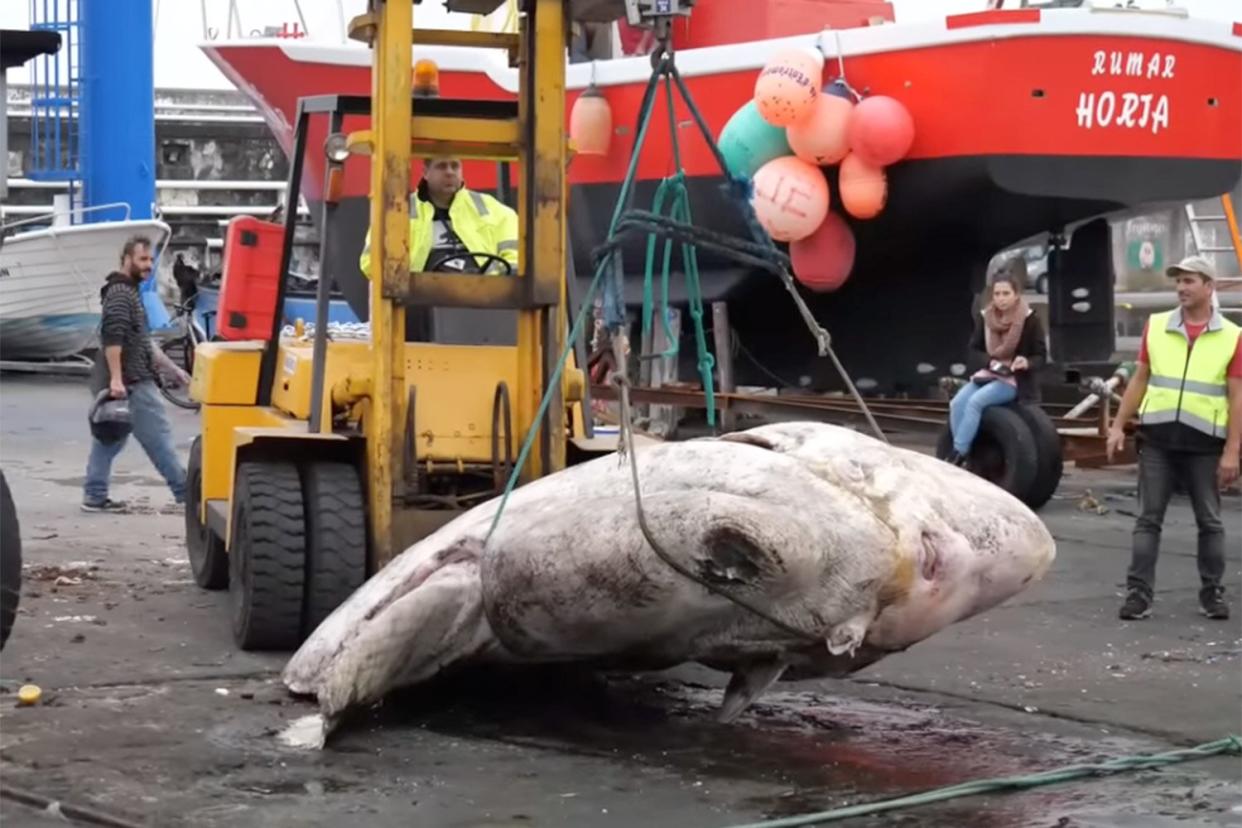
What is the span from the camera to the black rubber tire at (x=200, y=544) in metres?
8.85

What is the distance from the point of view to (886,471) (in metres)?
5.88

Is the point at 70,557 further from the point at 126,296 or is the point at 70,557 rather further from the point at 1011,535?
the point at 1011,535

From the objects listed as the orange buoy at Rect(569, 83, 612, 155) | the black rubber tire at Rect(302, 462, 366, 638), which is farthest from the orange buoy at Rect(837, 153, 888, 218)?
the black rubber tire at Rect(302, 462, 366, 638)

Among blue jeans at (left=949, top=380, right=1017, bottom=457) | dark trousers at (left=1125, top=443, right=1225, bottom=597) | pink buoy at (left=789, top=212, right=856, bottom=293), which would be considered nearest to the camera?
dark trousers at (left=1125, top=443, right=1225, bottom=597)

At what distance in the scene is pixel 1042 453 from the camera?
40.0 ft

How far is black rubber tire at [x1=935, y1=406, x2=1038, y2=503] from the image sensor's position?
1216 cm

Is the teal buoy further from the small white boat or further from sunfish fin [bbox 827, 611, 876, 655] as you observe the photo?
→ the small white boat

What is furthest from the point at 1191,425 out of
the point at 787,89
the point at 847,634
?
the point at 787,89

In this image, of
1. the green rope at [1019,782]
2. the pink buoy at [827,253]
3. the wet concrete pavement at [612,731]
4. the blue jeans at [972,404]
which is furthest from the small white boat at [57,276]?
the green rope at [1019,782]

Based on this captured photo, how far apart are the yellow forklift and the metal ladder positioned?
907 centimetres

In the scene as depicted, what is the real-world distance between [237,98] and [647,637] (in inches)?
1190

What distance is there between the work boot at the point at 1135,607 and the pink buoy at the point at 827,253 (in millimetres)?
5642

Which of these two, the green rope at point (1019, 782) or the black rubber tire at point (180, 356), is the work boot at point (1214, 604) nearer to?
the green rope at point (1019, 782)

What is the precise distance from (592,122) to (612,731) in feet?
30.9
